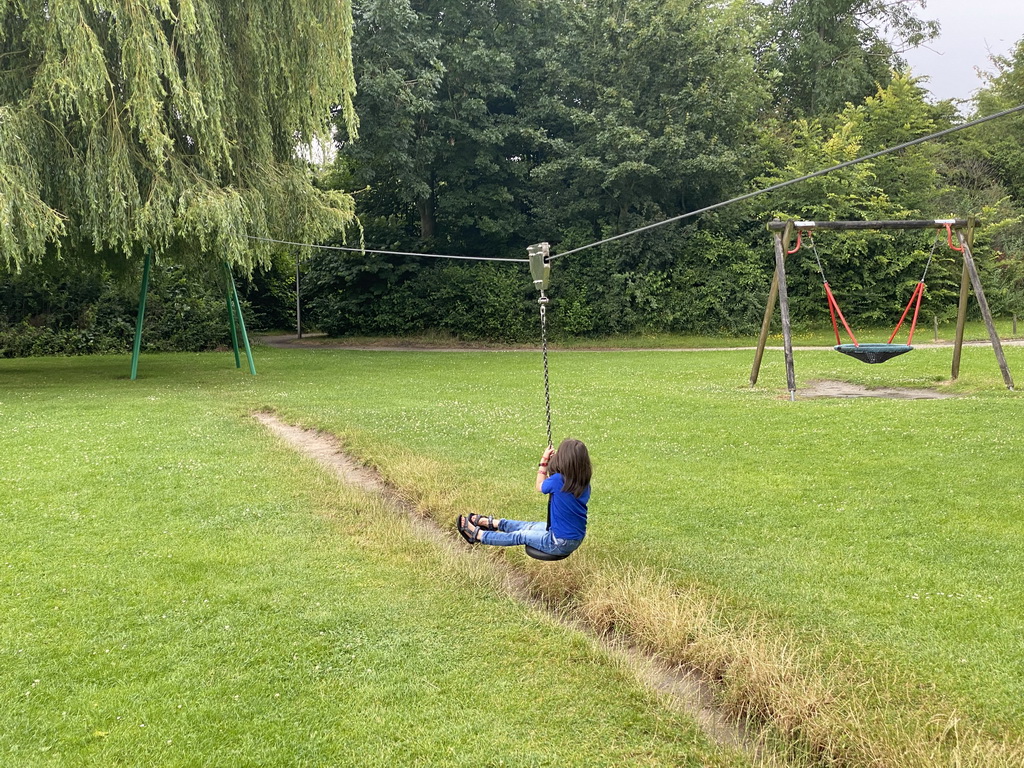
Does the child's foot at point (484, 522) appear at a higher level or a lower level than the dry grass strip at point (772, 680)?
higher

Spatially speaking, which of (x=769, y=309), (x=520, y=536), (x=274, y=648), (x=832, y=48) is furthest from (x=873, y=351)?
(x=832, y=48)

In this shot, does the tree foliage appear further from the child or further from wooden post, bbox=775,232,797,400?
the child

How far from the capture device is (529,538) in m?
5.27

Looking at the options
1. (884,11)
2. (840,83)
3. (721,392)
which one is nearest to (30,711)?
(721,392)

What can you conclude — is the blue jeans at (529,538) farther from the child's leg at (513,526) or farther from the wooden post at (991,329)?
the wooden post at (991,329)

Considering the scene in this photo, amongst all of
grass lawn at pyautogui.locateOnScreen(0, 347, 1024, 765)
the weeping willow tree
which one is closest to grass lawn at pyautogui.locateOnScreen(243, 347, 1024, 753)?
grass lawn at pyautogui.locateOnScreen(0, 347, 1024, 765)

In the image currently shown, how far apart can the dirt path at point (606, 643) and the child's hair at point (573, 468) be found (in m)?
0.87

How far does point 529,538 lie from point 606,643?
869 mm

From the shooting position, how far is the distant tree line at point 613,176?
28.0m

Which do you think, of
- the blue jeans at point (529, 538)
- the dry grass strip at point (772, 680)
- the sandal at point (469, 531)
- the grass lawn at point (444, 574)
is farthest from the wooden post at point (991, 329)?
the sandal at point (469, 531)

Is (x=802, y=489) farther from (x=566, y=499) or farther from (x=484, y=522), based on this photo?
(x=484, y=522)

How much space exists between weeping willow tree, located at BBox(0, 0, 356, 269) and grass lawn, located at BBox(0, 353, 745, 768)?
8514 mm

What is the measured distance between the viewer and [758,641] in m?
4.41

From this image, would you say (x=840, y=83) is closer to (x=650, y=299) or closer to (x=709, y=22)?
(x=709, y=22)
